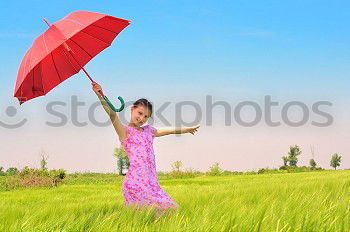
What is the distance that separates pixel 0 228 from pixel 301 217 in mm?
2636

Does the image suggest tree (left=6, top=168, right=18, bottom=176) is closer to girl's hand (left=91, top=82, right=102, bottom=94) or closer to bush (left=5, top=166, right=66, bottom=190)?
bush (left=5, top=166, right=66, bottom=190)

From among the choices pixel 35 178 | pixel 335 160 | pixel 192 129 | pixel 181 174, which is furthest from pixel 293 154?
pixel 192 129

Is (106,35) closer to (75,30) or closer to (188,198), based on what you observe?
(75,30)

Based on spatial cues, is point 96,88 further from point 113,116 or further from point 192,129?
point 192,129

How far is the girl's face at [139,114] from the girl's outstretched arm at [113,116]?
0.21 metres

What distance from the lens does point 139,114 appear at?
524 cm

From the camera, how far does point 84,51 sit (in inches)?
218

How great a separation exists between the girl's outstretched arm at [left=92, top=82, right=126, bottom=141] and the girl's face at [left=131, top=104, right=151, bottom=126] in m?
0.21

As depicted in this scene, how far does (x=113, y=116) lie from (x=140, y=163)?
658 millimetres

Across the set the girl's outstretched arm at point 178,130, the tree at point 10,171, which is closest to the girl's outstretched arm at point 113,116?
the girl's outstretched arm at point 178,130

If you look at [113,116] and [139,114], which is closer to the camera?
[113,116]

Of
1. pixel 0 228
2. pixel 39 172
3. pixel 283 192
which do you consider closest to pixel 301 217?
pixel 0 228

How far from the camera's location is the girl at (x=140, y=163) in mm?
4988

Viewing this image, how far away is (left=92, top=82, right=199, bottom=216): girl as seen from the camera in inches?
196
